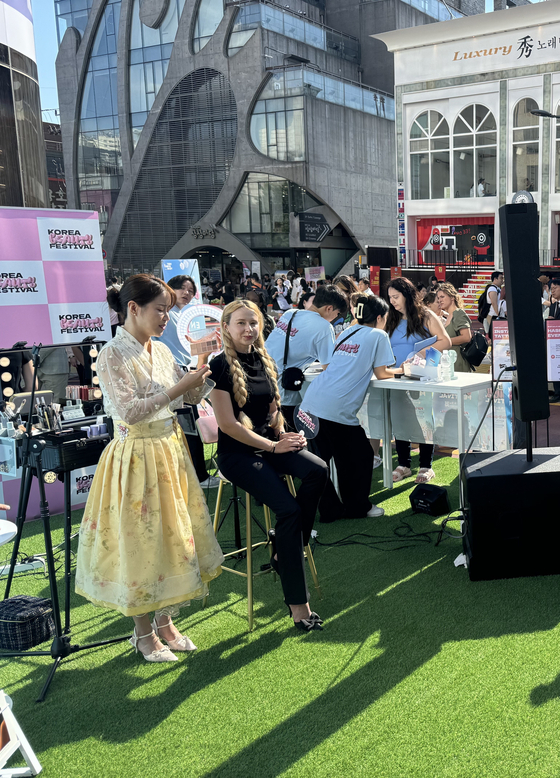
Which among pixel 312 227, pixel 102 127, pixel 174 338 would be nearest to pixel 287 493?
pixel 174 338

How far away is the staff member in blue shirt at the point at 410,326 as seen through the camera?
5742mm

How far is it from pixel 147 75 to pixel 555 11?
930 inches

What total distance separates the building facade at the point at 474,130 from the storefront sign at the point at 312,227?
7.34 m

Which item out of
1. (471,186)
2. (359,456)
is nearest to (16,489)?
(359,456)

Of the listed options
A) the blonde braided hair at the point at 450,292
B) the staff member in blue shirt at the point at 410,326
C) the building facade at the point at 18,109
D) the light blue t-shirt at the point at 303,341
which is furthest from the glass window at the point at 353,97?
the light blue t-shirt at the point at 303,341

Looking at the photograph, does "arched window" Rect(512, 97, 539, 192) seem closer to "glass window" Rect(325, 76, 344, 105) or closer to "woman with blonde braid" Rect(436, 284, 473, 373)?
"glass window" Rect(325, 76, 344, 105)

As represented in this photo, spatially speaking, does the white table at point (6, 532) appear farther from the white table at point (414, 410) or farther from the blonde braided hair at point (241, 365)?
the white table at point (414, 410)

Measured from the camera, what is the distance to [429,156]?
28125mm

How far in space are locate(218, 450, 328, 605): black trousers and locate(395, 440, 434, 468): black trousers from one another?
255cm

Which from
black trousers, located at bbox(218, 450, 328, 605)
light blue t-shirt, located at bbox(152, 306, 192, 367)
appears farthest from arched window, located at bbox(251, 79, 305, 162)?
black trousers, located at bbox(218, 450, 328, 605)

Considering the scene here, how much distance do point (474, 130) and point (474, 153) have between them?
2.86ft

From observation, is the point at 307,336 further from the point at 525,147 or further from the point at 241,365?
the point at 525,147

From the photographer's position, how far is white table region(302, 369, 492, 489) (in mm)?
5191

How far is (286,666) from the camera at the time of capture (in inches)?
128
